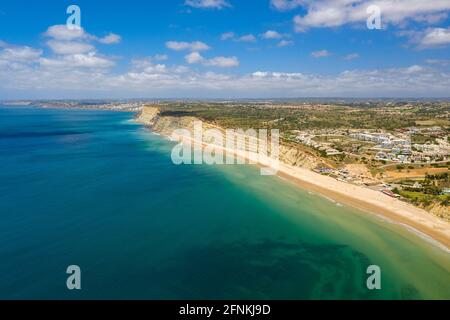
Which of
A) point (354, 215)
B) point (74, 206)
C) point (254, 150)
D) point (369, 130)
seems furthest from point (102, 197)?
point (369, 130)

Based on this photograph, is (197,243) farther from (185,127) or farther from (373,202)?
(185,127)

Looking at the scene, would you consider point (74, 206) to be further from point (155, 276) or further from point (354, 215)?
point (354, 215)

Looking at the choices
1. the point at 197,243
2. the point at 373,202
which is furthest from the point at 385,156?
the point at 197,243

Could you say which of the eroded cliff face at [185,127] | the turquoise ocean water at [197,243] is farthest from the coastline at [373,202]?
the eroded cliff face at [185,127]

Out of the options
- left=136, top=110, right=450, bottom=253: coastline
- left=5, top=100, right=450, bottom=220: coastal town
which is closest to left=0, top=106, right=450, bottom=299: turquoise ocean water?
left=136, top=110, right=450, bottom=253: coastline

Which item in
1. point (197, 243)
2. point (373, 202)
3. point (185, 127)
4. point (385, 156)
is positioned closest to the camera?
point (197, 243)

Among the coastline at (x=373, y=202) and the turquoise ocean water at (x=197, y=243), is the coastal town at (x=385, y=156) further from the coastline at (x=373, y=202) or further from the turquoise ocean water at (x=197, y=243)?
the turquoise ocean water at (x=197, y=243)
